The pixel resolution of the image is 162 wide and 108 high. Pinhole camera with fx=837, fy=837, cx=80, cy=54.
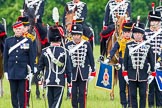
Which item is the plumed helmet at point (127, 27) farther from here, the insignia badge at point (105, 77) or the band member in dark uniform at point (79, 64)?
the band member in dark uniform at point (79, 64)

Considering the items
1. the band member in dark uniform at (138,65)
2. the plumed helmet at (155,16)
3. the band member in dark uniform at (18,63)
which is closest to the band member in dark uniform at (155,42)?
the plumed helmet at (155,16)

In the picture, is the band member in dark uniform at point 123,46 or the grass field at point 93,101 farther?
the grass field at point 93,101

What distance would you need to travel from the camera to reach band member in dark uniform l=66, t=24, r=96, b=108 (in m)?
15.2

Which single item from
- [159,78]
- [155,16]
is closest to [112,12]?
[155,16]

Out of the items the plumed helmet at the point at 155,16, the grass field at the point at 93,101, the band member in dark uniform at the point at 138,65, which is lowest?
the grass field at the point at 93,101

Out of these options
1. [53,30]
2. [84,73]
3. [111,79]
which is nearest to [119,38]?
[111,79]

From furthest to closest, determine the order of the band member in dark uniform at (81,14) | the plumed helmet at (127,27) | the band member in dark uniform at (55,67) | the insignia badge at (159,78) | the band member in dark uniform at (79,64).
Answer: the band member in dark uniform at (81,14) → the plumed helmet at (127,27) → the insignia badge at (159,78) → the band member in dark uniform at (79,64) → the band member in dark uniform at (55,67)

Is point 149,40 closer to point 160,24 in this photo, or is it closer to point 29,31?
point 160,24

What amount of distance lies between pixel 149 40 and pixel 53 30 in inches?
72.1

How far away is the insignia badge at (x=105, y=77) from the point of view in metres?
16.7

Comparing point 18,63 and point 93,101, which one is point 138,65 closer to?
point 18,63

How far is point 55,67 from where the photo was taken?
557 inches

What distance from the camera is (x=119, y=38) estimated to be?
17.4 m

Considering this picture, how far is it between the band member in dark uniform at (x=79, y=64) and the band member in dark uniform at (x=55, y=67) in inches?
41.4
